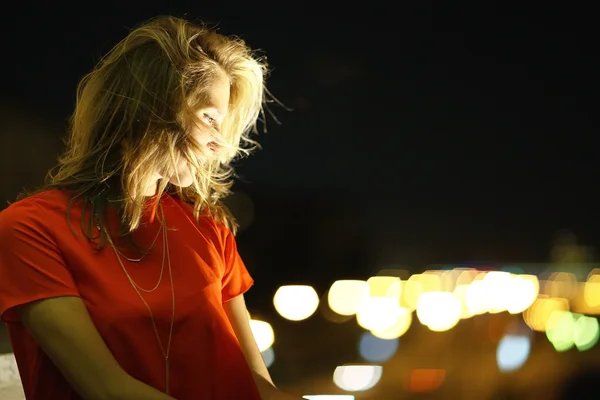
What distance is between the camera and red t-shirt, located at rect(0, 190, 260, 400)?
1.19 meters

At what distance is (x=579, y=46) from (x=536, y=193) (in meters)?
16.6

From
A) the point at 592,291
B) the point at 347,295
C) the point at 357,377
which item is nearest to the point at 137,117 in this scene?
the point at 357,377

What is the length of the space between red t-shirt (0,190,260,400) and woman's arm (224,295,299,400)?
0.22 feet

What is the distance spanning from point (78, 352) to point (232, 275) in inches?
14.2

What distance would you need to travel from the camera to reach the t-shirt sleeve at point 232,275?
4.78 feet

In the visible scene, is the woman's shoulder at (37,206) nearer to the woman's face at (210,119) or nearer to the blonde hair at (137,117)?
the blonde hair at (137,117)

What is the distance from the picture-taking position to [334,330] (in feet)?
110

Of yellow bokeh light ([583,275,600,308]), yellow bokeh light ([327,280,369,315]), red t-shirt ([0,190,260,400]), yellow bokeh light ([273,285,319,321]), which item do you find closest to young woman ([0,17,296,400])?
red t-shirt ([0,190,260,400])

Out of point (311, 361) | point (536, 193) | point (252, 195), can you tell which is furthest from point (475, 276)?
point (311, 361)

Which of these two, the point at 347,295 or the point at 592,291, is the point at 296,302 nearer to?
the point at 347,295

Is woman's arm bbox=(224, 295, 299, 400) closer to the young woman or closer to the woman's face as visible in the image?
the young woman

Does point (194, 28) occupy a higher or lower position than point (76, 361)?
higher

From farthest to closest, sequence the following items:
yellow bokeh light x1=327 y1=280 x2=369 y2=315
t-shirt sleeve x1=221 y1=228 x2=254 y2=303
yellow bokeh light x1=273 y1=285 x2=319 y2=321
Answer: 1. yellow bokeh light x1=327 y1=280 x2=369 y2=315
2. yellow bokeh light x1=273 y1=285 x2=319 y2=321
3. t-shirt sleeve x1=221 y1=228 x2=254 y2=303

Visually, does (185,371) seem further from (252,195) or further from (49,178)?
(252,195)
